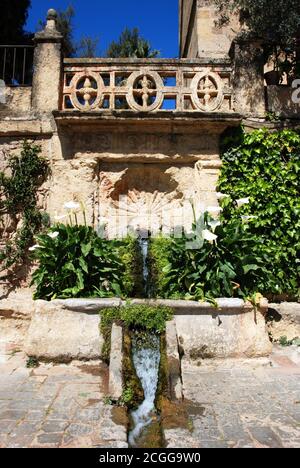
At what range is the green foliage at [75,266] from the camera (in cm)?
490

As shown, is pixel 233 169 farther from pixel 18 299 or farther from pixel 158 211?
pixel 18 299

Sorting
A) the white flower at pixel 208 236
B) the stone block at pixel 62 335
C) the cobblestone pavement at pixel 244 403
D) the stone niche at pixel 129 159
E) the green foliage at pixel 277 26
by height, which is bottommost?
the cobblestone pavement at pixel 244 403

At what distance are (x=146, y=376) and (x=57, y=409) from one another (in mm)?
984

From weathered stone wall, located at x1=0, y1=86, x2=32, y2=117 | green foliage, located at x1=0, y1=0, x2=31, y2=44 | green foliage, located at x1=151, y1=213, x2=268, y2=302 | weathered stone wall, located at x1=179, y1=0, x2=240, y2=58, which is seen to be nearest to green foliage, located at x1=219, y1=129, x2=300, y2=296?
green foliage, located at x1=151, y1=213, x2=268, y2=302

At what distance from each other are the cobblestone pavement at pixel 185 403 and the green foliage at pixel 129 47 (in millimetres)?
15183

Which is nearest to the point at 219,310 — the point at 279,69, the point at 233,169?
the point at 233,169

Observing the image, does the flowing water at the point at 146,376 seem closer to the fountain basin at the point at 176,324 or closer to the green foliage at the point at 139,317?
the green foliage at the point at 139,317

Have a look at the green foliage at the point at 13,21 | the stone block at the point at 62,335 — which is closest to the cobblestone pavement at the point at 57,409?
the stone block at the point at 62,335

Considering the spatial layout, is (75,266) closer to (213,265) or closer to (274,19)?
(213,265)

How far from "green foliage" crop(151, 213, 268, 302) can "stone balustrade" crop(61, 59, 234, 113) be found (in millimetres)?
2513

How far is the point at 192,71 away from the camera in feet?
22.1

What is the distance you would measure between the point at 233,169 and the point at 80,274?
3.20 meters

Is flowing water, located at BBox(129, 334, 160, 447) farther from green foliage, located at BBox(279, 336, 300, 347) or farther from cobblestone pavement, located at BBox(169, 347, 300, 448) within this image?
green foliage, located at BBox(279, 336, 300, 347)

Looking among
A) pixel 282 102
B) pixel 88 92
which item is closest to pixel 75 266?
pixel 88 92
